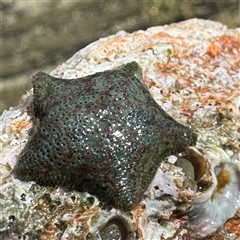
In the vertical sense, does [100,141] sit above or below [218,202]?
above

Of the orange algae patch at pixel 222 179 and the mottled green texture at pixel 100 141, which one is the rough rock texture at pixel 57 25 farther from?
the orange algae patch at pixel 222 179

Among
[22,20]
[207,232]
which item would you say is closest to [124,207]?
[207,232]

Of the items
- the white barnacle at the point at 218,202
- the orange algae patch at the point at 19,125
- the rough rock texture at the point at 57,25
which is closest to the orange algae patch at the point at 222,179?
the white barnacle at the point at 218,202

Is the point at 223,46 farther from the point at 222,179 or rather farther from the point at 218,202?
the point at 218,202

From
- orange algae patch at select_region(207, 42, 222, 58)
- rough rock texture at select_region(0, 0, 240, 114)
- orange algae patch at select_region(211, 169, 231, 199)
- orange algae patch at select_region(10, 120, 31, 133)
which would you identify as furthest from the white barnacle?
rough rock texture at select_region(0, 0, 240, 114)

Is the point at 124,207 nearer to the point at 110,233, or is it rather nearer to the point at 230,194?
the point at 110,233

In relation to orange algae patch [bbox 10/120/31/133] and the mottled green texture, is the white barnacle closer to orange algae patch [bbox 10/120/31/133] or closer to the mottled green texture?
the mottled green texture

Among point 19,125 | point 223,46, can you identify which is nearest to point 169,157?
point 19,125
